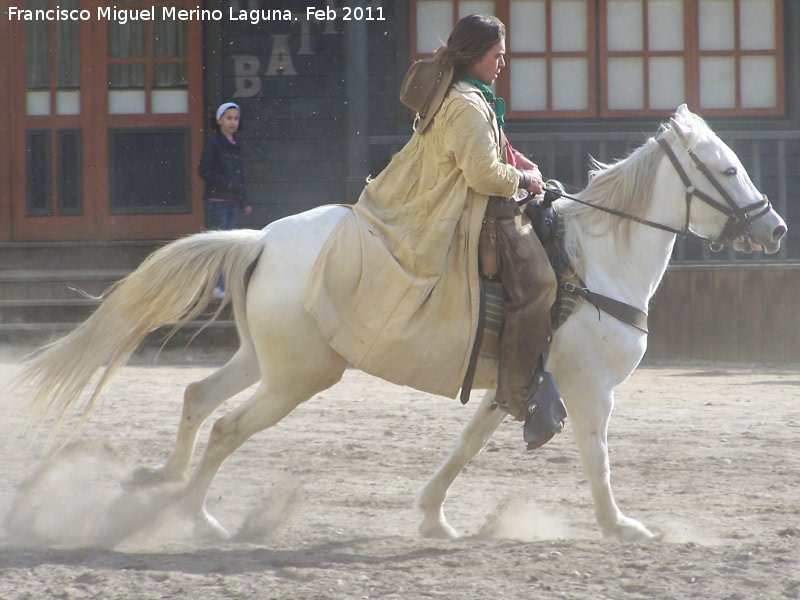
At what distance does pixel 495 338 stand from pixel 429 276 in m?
0.38

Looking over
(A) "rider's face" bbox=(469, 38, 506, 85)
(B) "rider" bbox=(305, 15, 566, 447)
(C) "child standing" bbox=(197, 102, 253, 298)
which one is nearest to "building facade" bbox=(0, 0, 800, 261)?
(C) "child standing" bbox=(197, 102, 253, 298)

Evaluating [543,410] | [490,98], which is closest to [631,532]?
[543,410]

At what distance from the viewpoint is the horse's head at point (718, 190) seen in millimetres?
4504

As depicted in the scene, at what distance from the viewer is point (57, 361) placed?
454 cm

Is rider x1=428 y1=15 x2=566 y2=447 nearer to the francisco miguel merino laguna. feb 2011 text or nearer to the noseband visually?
the noseband

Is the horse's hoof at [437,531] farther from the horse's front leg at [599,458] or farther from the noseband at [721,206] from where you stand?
the noseband at [721,206]

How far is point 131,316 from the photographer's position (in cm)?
459

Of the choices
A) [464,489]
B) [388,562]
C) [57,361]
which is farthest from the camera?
[464,489]

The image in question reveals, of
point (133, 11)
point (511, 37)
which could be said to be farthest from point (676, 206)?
point (133, 11)

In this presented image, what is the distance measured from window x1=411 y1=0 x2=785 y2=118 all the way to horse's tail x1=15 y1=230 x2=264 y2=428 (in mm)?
6884

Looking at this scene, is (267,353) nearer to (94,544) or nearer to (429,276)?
(429,276)

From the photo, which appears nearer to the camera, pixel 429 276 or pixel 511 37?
pixel 429 276

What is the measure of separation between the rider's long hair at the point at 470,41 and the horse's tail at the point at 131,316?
1065 millimetres

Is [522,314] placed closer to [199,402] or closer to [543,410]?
[543,410]
